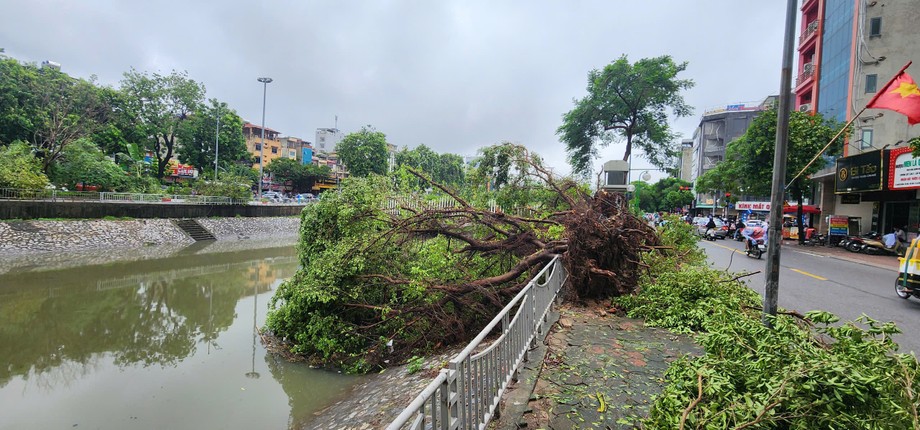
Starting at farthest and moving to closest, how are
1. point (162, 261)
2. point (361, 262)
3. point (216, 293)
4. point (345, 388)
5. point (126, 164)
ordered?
point (126, 164) → point (162, 261) → point (216, 293) → point (361, 262) → point (345, 388)

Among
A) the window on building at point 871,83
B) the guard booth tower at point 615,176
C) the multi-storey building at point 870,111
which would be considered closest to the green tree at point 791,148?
the multi-storey building at point 870,111

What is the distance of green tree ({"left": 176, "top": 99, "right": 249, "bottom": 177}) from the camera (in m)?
35.5

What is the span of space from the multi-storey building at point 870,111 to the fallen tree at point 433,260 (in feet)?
57.2

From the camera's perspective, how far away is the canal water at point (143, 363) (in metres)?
6.12

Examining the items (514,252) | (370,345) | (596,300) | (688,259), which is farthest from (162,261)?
(688,259)

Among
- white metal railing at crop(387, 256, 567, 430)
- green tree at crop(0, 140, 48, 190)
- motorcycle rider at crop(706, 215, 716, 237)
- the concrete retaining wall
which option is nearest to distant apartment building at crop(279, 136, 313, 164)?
the concrete retaining wall

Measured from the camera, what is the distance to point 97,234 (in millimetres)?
21750

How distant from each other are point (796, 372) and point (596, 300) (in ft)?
15.0

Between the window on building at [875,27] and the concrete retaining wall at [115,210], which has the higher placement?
the window on building at [875,27]

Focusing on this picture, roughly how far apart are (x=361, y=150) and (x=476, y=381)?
154 ft

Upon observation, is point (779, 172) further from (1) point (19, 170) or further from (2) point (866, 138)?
(1) point (19, 170)

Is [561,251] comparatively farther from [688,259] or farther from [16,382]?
[16,382]

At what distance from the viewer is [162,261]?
18625mm

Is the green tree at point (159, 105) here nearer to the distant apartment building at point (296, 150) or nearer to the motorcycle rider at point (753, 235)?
the distant apartment building at point (296, 150)
